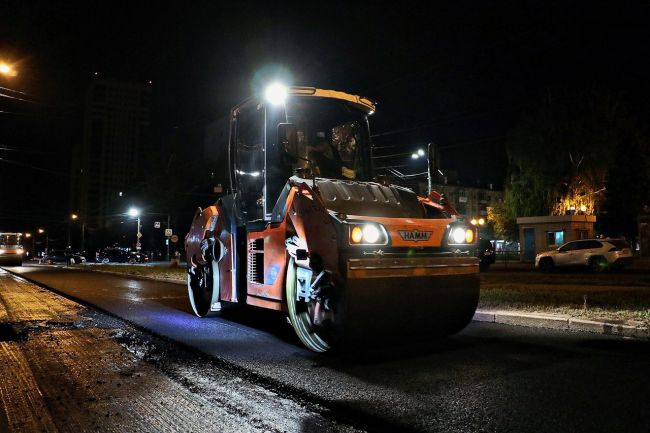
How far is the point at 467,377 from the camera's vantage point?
17.5 ft

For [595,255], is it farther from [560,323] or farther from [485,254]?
[560,323]

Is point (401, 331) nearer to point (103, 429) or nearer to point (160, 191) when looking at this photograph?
point (103, 429)

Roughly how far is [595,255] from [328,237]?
70.0 feet

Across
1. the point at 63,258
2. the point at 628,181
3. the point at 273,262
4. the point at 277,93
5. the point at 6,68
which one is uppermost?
the point at 6,68

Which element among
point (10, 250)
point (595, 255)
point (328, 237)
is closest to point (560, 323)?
point (328, 237)

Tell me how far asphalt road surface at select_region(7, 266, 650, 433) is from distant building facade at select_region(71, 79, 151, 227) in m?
107

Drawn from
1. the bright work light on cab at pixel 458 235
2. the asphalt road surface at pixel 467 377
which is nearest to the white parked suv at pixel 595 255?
the asphalt road surface at pixel 467 377

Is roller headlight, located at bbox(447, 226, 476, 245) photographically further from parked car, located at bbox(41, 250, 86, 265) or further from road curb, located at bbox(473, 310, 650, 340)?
parked car, located at bbox(41, 250, 86, 265)

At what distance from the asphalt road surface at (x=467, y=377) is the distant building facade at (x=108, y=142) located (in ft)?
350

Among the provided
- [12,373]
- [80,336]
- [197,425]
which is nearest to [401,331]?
[197,425]

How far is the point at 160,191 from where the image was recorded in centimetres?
6450

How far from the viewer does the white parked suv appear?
23.0 metres

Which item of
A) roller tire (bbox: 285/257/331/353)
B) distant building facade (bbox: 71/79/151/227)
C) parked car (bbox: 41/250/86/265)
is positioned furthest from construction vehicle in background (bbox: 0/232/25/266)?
distant building facade (bbox: 71/79/151/227)

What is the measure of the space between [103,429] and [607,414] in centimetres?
400
